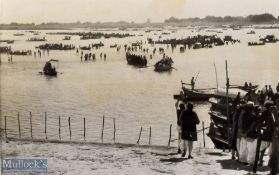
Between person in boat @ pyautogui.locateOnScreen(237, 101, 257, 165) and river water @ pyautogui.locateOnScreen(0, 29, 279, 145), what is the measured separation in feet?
29.0

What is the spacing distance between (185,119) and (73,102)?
18.4 m

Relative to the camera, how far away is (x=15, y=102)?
963 inches

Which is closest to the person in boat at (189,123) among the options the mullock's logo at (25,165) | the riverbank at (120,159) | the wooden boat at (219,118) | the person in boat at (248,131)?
the riverbank at (120,159)

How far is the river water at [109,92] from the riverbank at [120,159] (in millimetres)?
7547

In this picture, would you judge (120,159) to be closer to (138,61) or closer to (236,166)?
(236,166)

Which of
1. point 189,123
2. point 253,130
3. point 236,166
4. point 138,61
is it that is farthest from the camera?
point 138,61

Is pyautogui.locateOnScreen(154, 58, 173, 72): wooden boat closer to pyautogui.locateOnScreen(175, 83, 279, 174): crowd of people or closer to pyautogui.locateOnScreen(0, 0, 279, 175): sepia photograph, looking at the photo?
pyautogui.locateOnScreen(0, 0, 279, 175): sepia photograph

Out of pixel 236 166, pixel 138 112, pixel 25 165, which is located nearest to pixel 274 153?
pixel 236 166

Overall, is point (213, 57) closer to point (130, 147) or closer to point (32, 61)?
point (32, 61)

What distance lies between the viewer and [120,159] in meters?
6.98

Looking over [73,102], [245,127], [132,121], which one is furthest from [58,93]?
[245,127]

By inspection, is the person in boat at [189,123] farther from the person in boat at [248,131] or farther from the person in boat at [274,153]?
the person in boat at [274,153]

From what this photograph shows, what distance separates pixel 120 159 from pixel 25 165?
55.4 inches

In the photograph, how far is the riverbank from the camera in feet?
20.8
